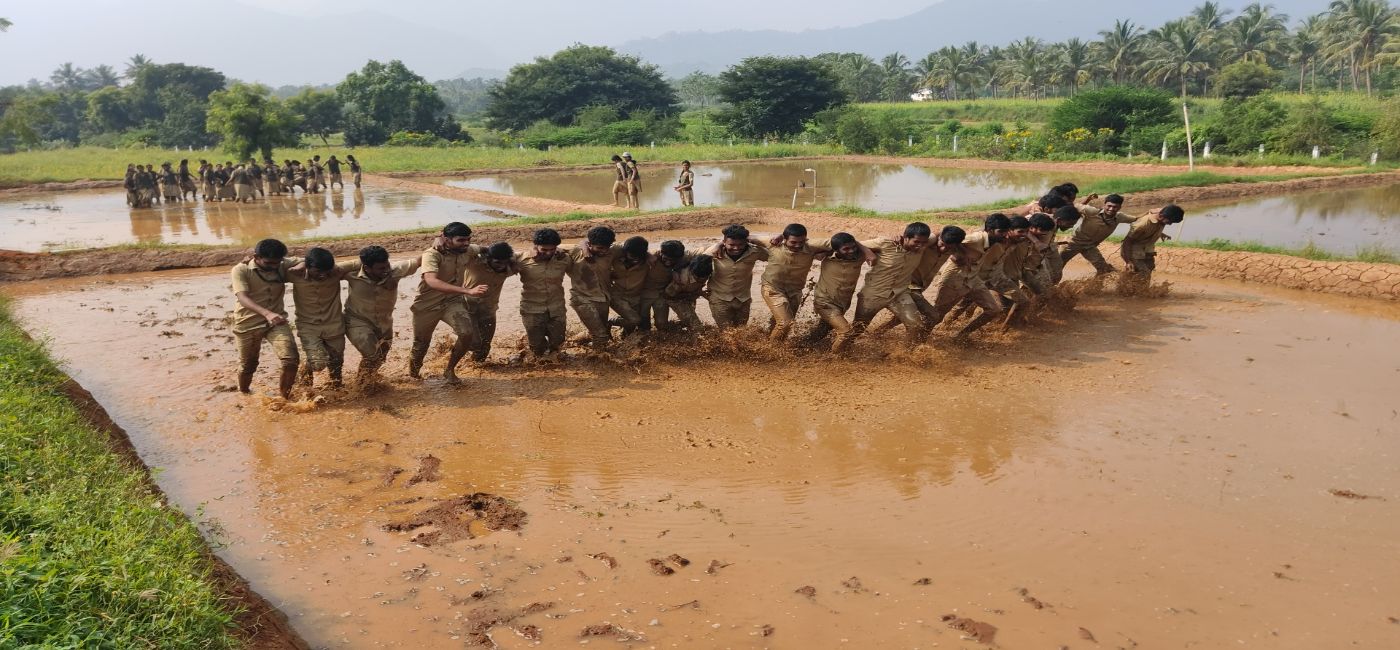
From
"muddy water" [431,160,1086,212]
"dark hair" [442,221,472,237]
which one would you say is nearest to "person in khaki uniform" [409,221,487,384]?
"dark hair" [442,221,472,237]

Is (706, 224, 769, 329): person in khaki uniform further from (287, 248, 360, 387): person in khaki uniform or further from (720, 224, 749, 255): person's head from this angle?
(287, 248, 360, 387): person in khaki uniform

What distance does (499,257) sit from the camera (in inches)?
315

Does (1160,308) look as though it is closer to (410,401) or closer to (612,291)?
(612,291)

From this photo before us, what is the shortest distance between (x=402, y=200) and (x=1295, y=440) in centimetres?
2332

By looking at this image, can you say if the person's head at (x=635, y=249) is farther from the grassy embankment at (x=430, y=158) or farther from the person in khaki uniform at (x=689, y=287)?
the grassy embankment at (x=430, y=158)

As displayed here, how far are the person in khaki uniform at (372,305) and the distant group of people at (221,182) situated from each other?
66.4 feet

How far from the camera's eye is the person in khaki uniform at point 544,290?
8227 mm

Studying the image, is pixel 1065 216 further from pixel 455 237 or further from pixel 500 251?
pixel 455 237

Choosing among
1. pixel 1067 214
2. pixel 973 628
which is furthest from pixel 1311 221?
pixel 973 628

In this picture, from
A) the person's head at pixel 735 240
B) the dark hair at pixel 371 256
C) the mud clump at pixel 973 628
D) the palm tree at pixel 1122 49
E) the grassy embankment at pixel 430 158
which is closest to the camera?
the mud clump at pixel 973 628

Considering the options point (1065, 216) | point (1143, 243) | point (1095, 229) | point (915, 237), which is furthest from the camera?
point (1143, 243)

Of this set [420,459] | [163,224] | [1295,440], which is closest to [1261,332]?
[1295,440]

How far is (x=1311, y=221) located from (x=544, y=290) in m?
17.2

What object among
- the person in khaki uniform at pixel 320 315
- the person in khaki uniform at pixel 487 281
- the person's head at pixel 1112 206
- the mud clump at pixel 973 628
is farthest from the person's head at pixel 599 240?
the person's head at pixel 1112 206
